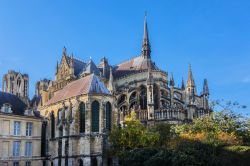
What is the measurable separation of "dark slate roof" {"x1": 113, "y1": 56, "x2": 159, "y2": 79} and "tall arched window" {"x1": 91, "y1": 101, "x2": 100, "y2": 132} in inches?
836

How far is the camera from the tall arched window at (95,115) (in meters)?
38.7

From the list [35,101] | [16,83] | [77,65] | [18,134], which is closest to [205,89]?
[77,65]

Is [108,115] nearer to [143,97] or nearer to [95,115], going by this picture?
[95,115]

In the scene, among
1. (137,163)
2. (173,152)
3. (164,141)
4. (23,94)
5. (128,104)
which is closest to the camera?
(173,152)

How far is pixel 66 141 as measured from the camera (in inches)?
1542

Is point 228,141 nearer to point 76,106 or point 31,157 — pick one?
point 76,106

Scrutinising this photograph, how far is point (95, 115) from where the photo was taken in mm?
39312

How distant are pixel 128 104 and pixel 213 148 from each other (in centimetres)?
2710

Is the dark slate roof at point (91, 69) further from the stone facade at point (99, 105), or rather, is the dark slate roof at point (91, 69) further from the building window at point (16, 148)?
the building window at point (16, 148)

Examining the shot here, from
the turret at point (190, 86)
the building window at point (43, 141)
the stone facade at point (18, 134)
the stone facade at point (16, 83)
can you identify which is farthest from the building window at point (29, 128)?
the stone facade at point (16, 83)

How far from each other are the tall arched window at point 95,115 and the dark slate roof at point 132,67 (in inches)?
836

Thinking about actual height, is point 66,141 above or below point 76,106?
below

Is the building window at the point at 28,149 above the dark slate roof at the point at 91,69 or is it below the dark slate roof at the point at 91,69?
below

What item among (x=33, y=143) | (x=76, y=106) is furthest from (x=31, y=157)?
(x=76, y=106)
